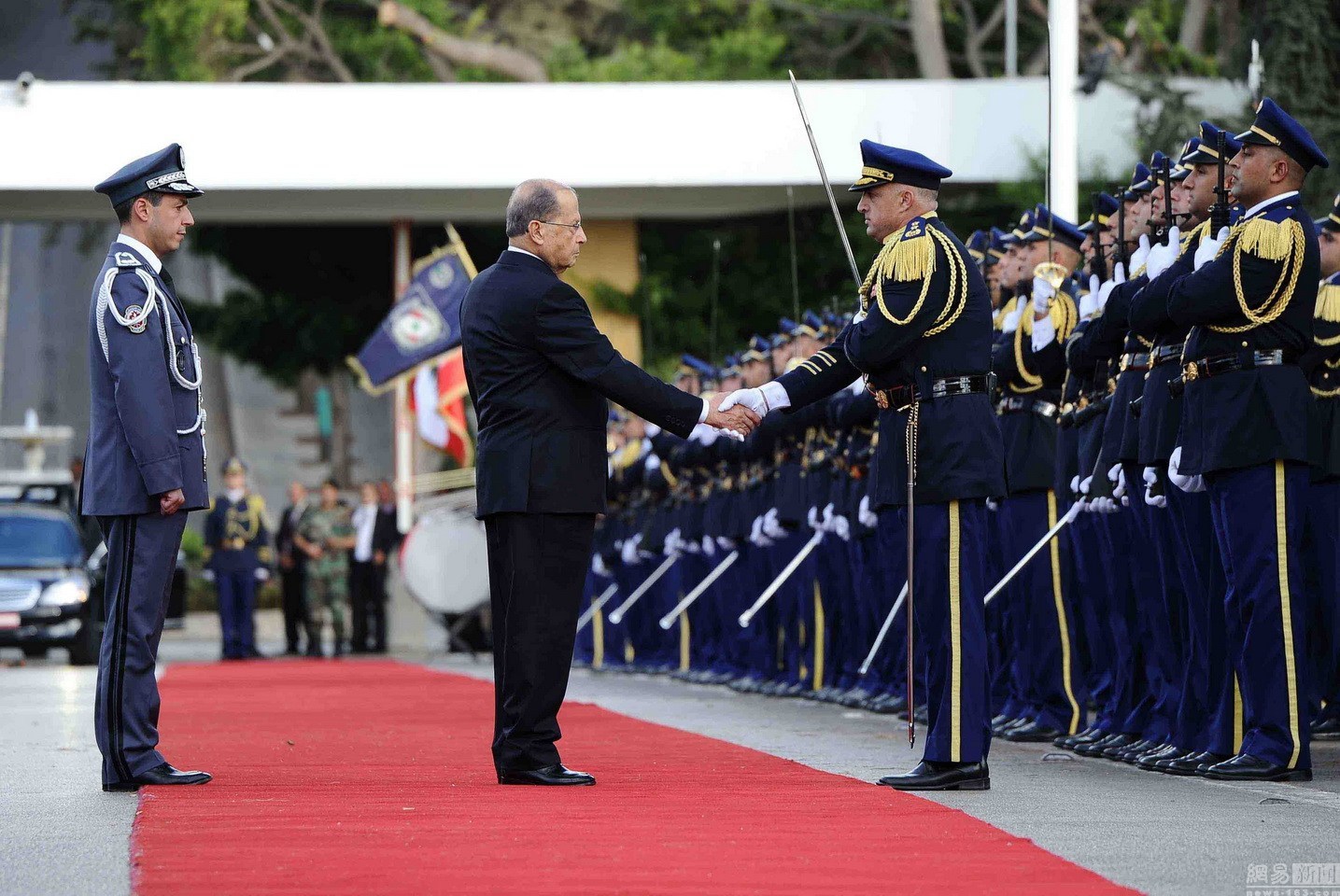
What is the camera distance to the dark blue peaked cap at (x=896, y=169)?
7.10 metres

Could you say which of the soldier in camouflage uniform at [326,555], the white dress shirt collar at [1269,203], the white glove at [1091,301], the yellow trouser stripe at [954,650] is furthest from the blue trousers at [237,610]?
the white dress shirt collar at [1269,203]

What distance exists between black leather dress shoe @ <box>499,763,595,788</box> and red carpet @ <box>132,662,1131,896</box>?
8 cm

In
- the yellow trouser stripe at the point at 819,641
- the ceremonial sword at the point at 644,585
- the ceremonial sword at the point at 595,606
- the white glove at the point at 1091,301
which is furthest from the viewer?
the ceremonial sword at the point at 595,606

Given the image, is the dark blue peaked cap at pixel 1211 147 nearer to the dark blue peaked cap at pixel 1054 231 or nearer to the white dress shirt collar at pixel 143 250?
the dark blue peaked cap at pixel 1054 231

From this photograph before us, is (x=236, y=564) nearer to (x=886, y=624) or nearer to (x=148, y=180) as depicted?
(x=886, y=624)

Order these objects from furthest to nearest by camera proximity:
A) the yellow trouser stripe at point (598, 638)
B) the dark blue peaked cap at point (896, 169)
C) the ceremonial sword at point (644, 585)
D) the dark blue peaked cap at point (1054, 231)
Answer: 1. the yellow trouser stripe at point (598, 638)
2. the ceremonial sword at point (644, 585)
3. the dark blue peaked cap at point (1054, 231)
4. the dark blue peaked cap at point (896, 169)

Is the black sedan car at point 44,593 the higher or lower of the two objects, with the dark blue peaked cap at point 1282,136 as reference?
lower

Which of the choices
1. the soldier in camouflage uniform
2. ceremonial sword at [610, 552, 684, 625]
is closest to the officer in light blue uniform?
ceremonial sword at [610, 552, 684, 625]

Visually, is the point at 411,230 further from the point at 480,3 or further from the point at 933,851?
the point at 933,851

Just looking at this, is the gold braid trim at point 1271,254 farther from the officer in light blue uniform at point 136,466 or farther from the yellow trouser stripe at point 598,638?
the yellow trouser stripe at point 598,638

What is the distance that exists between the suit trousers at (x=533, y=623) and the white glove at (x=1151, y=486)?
2108 millimetres

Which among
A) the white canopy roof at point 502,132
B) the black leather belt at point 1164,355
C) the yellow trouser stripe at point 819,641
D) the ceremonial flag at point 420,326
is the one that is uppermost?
the white canopy roof at point 502,132

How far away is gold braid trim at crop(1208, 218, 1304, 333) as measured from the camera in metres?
7.19

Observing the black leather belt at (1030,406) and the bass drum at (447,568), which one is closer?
the black leather belt at (1030,406)
